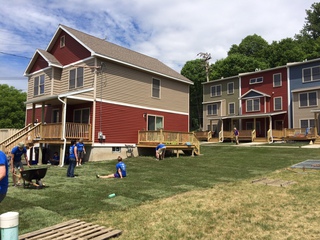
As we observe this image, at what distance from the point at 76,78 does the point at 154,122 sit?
6.57 m

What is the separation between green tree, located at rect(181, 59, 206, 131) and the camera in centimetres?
5697

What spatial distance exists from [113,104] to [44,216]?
13.1 metres

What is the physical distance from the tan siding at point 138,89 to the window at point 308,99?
14.4 meters

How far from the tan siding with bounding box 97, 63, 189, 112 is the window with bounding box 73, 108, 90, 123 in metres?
1.52

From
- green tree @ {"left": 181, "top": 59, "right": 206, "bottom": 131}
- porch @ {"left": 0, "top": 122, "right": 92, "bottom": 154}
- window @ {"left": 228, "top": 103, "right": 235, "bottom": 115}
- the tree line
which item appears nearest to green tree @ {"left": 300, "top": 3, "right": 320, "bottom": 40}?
the tree line

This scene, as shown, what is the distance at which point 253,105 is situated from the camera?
35.8m

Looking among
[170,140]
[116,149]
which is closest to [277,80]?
[170,140]

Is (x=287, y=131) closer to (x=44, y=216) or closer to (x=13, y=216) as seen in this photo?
(x=44, y=216)

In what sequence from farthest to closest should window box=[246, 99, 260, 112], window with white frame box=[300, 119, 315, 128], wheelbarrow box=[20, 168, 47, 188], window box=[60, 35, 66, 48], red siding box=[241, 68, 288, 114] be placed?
window box=[246, 99, 260, 112] < red siding box=[241, 68, 288, 114] < window with white frame box=[300, 119, 315, 128] < window box=[60, 35, 66, 48] < wheelbarrow box=[20, 168, 47, 188]

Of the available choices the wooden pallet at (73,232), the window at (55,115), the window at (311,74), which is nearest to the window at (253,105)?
the window at (311,74)

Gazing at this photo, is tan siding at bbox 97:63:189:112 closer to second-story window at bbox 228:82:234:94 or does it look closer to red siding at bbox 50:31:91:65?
red siding at bbox 50:31:91:65

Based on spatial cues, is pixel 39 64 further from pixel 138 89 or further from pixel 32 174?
pixel 32 174

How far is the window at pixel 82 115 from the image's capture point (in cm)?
1841

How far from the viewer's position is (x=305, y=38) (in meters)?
59.5
